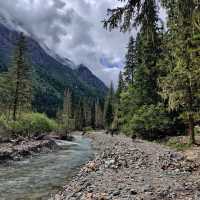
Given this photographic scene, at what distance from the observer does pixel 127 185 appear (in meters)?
14.4

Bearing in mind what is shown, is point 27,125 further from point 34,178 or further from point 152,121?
point 34,178

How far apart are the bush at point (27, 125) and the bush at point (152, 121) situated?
17.6 metres

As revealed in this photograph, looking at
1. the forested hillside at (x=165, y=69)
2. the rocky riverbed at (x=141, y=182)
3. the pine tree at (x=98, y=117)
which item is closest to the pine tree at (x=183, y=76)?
the forested hillside at (x=165, y=69)

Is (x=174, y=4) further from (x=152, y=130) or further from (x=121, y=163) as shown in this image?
(x=152, y=130)

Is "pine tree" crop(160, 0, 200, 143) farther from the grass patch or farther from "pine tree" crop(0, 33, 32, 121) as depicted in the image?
"pine tree" crop(0, 33, 32, 121)

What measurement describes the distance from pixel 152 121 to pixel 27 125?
25.7 metres

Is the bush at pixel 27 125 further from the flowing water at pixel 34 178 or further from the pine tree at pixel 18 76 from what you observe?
the flowing water at pixel 34 178

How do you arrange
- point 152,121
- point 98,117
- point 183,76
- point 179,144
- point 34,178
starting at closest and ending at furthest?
point 34,178, point 183,76, point 179,144, point 152,121, point 98,117

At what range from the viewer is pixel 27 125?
58.8 m

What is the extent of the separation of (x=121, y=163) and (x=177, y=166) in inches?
157

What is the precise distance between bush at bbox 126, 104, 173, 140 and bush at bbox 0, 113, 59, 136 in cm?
1760

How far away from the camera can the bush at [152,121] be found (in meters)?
39.4

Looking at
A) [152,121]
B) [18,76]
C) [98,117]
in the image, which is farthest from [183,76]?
[98,117]

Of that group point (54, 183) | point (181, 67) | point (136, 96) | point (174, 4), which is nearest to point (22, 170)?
point (54, 183)
